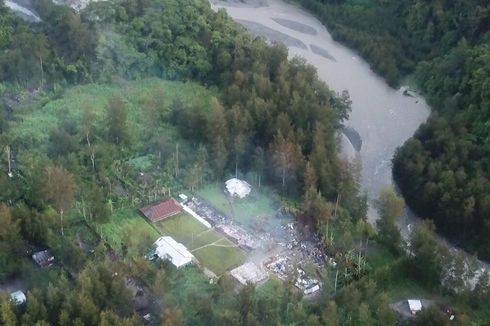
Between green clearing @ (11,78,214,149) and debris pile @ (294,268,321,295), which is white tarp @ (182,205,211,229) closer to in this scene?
debris pile @ (294,268,321,295)

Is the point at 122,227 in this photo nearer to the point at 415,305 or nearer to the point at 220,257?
the point at 220,257

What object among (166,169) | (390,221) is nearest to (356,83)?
(166,169)

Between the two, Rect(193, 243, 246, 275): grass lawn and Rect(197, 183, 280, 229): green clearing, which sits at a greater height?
Rect(197, 183, 280, 229): green clearing

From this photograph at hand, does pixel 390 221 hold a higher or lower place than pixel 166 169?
higher

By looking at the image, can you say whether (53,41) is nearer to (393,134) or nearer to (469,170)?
(393,134)

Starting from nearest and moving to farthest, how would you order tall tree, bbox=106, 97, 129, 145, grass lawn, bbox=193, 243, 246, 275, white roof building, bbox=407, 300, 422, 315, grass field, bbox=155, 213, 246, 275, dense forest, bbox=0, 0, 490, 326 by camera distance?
dense forest, bbox=0, 0, 490, 326 < white roof building, bbox=407, 300, 422, 315 < grass lawn, bbox=193, 243, 246, 275 < grass field, bbox=155, 213, 246, 275 < tall tree, bbox=106, 97, 129, 145

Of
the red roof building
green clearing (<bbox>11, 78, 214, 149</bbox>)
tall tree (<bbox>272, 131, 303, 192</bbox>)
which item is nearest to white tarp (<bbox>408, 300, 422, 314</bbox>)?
tall tree (<bbox>272, 131, 303, 192</bbox>)

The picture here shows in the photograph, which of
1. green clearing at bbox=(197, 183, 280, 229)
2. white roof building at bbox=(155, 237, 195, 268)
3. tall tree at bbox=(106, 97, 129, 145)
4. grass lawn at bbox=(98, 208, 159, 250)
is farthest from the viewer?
tall tree at bbox=(106, 97, 129, 145)

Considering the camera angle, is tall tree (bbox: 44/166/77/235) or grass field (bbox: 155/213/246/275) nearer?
tall tree (bbox: 44/166/77/235)

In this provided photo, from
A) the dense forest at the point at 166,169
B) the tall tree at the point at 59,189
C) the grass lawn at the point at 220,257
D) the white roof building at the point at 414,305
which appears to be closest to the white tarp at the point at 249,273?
the grass lawn at the point at 220,257
